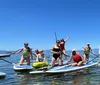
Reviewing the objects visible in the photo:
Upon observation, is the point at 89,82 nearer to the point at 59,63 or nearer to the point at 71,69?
the point at 71,69

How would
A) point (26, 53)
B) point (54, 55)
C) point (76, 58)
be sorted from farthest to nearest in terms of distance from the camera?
1. point (26, 53)
2. point (76, 58)
3. point (54, 55)

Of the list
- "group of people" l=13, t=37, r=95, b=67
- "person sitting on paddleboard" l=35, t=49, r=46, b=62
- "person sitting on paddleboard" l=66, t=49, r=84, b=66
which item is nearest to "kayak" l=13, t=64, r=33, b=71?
"group of people" l=13, t=37, r=95, b=67

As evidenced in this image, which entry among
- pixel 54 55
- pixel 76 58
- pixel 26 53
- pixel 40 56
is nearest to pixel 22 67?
Result: pixel 26 53

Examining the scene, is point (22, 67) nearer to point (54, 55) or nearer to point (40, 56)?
point (40, 56)

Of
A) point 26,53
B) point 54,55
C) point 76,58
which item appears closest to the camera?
point 54,55

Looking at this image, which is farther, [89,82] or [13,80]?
[13,80]

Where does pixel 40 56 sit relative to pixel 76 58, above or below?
above

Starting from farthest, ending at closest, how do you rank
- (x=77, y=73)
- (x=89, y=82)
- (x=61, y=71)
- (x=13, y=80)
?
1. (x=77, y=73)
2. (x=61, y=71)
3. (x=13, y=80)
4. (x=89, y=82)

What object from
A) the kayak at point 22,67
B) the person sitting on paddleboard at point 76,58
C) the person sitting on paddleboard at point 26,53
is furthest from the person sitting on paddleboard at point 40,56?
the person sitting on paddleboard at point 76,58

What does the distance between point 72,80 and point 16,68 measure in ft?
19.8

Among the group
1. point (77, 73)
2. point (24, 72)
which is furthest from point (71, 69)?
point (24, 72)

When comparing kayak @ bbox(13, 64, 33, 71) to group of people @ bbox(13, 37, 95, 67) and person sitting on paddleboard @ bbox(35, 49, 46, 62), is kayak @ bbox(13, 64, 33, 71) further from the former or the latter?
person sitting on paddleboard @ bbox(35, 49, 46, 62)

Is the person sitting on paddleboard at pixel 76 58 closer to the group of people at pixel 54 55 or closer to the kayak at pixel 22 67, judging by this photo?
the group of people at pixel 54 55

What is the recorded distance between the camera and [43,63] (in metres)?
20.0
